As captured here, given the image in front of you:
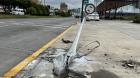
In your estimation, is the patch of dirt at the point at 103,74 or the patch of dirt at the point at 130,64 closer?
the patch of dirt at the point at 103,74

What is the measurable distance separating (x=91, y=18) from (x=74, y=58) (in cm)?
4707

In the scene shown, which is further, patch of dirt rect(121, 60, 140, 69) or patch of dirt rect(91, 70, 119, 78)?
patch of dirt rect(121, 60, 140, 69)

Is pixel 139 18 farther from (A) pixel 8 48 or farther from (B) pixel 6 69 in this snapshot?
(B) pixel 6 69

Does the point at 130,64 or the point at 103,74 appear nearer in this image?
the point at 103,74

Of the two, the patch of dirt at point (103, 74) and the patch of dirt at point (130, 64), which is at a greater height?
the patch of dirt at point (103, 74)

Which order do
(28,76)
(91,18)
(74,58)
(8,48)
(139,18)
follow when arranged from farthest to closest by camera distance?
1. (91,18)
2. (139,18)
3. (8,48)
4. (74,58)
5. (28,76)

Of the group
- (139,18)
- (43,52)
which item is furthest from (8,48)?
(139,18)

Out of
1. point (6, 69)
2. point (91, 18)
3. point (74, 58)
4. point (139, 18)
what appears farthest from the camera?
point (91, 18)

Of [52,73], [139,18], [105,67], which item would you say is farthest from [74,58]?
[139,18]

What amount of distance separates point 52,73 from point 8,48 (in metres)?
4.73

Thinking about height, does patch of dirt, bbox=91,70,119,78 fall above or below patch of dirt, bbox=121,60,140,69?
above

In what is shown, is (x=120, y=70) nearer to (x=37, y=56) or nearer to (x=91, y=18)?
(x=37, y=56)

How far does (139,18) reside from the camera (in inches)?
2045

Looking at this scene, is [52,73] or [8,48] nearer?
[52,73]
